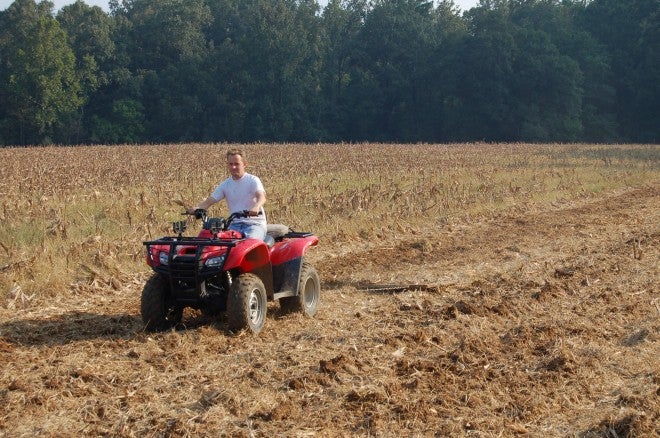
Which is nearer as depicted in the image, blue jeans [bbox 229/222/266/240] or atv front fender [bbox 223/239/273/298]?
atv front fender [bbox 223/239/273/298]

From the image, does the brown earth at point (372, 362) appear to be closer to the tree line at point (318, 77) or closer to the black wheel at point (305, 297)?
the black wheel at point (305, 297)

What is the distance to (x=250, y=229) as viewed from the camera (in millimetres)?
7859

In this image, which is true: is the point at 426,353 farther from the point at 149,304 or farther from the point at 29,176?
the point at 29,176

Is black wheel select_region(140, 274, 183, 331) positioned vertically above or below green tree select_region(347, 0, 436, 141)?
below

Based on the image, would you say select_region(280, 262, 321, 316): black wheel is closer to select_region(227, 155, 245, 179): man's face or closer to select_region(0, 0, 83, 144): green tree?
select_region(227, 155, 245, 179): man's face

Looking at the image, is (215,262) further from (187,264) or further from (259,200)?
(259,200)

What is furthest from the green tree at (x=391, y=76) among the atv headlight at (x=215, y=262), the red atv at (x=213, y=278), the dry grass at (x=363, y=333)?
the atv headlight at (x=215, y=262)

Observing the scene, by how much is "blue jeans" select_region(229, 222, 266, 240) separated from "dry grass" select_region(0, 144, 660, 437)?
3.06 ft

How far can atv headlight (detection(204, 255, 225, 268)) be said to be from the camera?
7.18 meters

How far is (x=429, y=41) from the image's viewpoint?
74.5 m

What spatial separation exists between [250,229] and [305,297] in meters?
1.07

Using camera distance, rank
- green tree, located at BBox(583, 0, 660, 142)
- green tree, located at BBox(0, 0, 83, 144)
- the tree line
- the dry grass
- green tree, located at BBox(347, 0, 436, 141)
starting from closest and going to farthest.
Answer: the dry grass < green tree, located at BBox(0, 0, 83, 144) < the tree line < green tree, located at BBox(583, 0, 660, 142) < green tree, located at BBox(347, 0, 436, 141)

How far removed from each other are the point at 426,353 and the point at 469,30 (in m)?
71.7

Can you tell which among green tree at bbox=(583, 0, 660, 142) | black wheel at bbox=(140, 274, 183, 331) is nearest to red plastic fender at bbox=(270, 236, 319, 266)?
black wheel at bbox=(140, 274, 183, 331)
